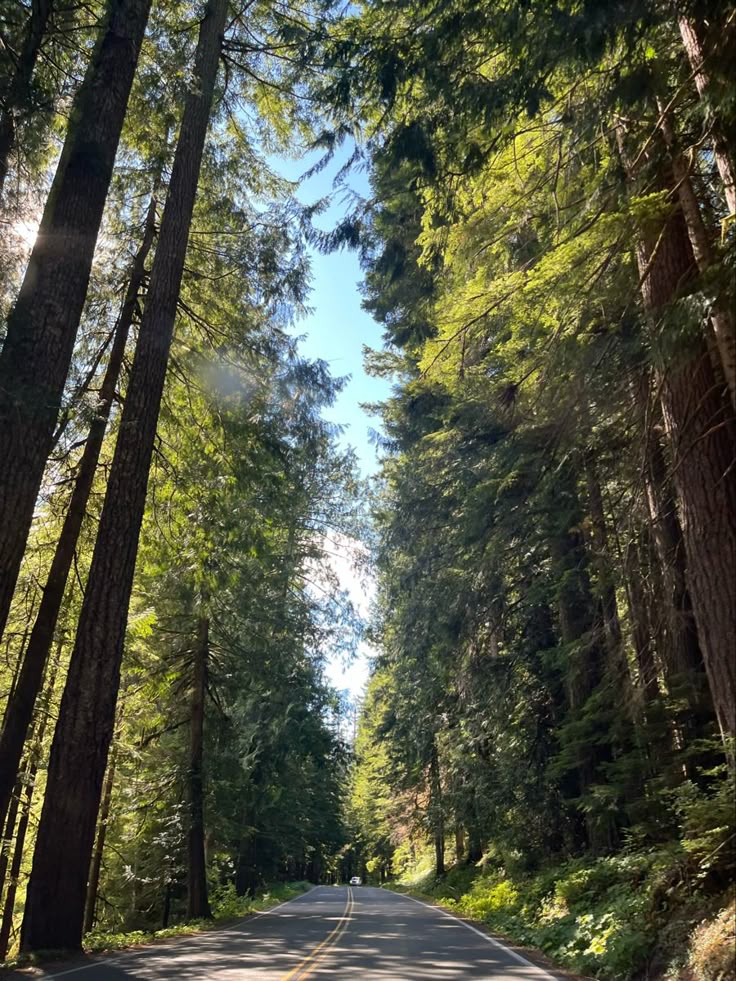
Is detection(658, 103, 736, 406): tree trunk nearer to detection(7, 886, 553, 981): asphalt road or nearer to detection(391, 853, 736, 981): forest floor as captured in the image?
detection(391, 853, 736, 981): forest floor

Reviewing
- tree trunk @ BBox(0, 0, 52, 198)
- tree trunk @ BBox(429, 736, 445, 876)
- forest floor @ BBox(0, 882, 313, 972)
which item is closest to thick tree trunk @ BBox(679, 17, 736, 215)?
Result: tree trunk @ BBox(0, 0, 52, 198)

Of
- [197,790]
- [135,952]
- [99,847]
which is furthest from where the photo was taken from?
[99,847]

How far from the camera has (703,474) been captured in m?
6.65

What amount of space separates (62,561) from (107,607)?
2.09 metres

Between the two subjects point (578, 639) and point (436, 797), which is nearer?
point (578, 639)

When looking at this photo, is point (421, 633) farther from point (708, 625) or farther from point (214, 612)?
point (708, 625)

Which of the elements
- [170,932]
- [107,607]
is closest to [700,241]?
[107,607]

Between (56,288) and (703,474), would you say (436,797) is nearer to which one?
(703,474)

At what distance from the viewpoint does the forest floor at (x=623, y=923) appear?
239 inches

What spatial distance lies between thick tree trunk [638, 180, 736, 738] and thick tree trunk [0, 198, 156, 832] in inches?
254

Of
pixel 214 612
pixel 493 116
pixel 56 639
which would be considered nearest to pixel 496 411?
pixel 493 116

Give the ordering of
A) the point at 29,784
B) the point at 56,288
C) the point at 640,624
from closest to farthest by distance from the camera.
→ the point at 56,288
the point at 640,624
the point at 29,784

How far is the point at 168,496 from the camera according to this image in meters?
12.0

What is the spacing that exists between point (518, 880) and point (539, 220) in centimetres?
1504
